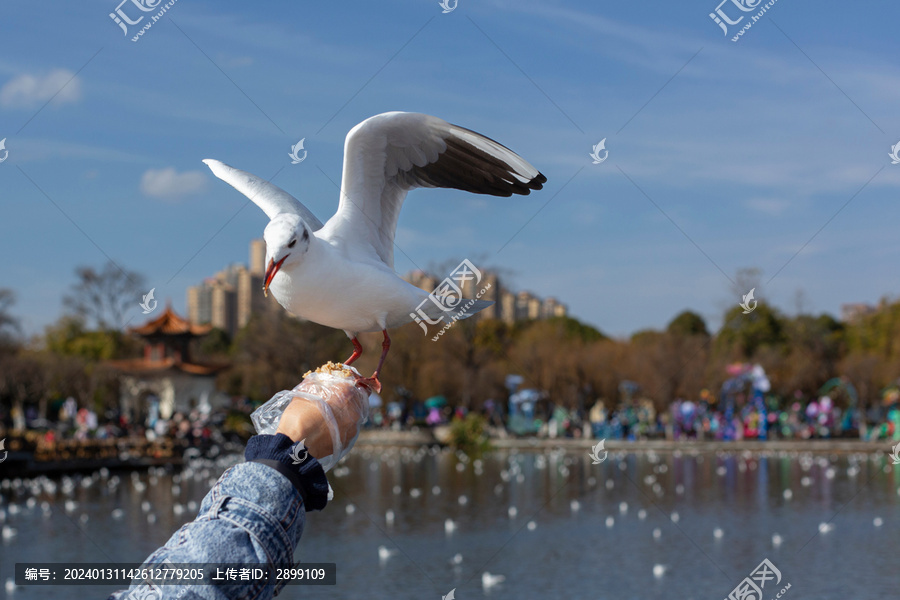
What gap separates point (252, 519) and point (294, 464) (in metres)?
0.13

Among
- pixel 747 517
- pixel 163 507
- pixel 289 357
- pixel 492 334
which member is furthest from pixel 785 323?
pixel 163 507

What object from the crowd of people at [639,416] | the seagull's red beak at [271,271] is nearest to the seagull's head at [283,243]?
the seagull's red beak at [271,271]

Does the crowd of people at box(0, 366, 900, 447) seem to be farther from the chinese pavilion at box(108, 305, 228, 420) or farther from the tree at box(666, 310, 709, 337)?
the tree at box(666, 310, 709, 337)

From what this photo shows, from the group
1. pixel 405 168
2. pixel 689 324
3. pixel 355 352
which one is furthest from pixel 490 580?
pixel 689 324

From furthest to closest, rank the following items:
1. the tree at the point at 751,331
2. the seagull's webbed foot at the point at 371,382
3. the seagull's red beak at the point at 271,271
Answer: the tree at the point at 751,331, the seagull's red beak at the point at 271,271, the seagull's webbed foot at the point at 371,382

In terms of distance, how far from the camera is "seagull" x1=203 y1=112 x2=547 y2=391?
2662 millimetres

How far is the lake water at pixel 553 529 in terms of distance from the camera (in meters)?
15.4

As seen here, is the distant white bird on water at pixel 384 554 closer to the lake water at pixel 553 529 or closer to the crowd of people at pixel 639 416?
the lake water at pixel 553 529

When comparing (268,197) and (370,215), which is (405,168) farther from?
(268,197)

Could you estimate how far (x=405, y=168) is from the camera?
3793mm

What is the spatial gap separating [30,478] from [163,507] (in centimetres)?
678

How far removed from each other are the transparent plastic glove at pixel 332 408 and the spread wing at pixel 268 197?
1.10 metres

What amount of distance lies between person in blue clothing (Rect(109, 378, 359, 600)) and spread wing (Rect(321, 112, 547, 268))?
6.13 feet

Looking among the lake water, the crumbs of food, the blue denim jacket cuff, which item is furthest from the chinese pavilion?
the blue denim jacket cuff
